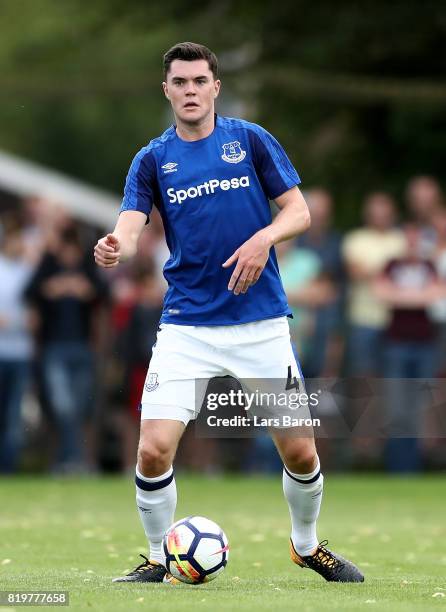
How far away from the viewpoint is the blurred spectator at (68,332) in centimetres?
1734

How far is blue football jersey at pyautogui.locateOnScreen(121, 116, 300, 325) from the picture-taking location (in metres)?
8.65

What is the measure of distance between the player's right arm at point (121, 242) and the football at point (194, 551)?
1.46 meters

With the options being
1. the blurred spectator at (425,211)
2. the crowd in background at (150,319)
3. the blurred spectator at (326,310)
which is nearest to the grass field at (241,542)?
the crowd in background at (150,319)

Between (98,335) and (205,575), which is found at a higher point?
(98,335)

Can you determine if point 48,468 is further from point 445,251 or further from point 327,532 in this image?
point 327,532

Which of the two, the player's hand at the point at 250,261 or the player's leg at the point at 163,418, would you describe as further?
the player's leg at the point at 163,418

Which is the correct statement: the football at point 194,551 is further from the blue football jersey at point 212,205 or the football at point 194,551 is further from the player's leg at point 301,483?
the blue football jersey at point 212,205

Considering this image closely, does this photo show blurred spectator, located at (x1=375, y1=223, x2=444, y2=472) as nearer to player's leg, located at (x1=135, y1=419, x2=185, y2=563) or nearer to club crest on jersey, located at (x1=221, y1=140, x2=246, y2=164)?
player's leg, located at (x1=135, y1=419, x2=185, y2=563)

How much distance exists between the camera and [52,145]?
161ft

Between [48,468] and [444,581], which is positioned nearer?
[444,581]

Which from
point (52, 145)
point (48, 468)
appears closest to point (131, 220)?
point (48, 468)

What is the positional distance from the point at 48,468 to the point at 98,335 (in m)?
1.84

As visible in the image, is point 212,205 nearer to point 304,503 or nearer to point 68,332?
point 304,503

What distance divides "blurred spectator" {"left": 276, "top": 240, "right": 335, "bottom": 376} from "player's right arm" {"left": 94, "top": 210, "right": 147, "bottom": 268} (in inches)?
340
